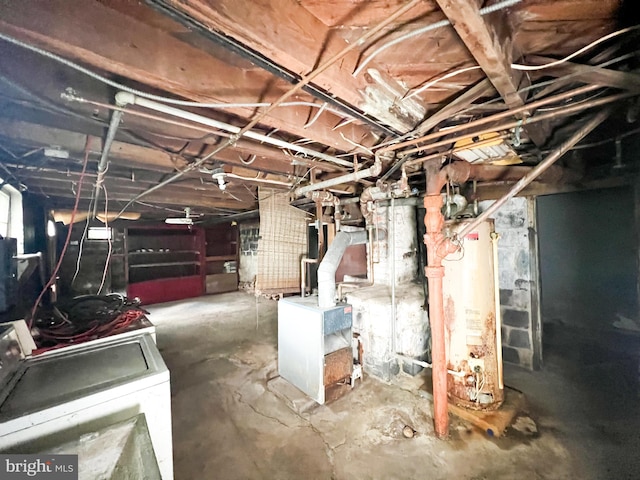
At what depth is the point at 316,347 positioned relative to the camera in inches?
88.8

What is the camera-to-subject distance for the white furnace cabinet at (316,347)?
7.38 ft

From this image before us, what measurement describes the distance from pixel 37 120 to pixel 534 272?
13.7ft

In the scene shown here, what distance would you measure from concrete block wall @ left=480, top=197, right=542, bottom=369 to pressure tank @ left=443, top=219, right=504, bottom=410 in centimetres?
99

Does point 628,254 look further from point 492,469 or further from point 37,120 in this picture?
point 37,120

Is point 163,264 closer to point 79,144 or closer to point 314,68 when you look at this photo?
point 79,144

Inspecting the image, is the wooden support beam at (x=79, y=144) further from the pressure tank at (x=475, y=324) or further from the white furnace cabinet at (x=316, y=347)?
the pressure tank at (x=475, y=324)

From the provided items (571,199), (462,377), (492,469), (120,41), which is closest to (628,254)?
(571,199)

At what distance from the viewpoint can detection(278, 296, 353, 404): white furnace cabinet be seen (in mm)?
2250

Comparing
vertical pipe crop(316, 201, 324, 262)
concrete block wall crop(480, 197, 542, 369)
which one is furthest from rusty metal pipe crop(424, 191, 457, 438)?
concrete block wall crop(480, 197, 542, 369)

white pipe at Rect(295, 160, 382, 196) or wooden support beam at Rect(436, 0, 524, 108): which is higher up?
wooden support beam at Rect(436, 0, 524, 108)

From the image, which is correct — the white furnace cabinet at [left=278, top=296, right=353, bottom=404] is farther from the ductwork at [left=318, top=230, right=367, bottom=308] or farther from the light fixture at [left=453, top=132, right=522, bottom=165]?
the light fixture at [left=453, top=132, right=522, bottom=165]

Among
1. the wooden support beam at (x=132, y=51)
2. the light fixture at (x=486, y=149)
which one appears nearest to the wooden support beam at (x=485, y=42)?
the light fixture at (x=486, y=149)

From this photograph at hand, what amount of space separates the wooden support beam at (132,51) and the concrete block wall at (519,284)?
9.03 ft

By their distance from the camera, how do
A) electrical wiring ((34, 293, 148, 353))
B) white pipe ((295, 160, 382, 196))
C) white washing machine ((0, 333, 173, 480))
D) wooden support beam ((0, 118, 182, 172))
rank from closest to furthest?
white washing machine ((0, 333, 173, 480)) < wooden support beam ((0, 118, 182, 172)) < electrical wiring ((34, 293, 148, 353)) < white pipe ((295, 160, 382, 196))
